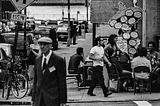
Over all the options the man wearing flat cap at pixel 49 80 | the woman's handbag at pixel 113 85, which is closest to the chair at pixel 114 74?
the woman's handbag at pixel 113 85

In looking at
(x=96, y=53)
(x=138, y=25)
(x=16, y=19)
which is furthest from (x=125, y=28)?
(x=16, y=19)

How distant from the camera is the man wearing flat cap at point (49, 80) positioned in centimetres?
900

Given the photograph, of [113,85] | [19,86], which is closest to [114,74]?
[113,85]

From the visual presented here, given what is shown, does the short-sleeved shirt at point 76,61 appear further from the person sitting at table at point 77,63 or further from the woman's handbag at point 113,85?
the woman's handbag at point 113,85

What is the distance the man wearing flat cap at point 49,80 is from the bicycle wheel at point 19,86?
23.7 ft

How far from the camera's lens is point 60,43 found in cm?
4900

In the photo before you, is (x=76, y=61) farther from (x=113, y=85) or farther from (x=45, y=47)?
(x=45, y=47)

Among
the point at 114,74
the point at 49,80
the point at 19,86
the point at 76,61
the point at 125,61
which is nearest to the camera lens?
the point at 49,80

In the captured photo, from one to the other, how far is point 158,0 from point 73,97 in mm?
5887

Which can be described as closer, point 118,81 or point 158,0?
point 118,81

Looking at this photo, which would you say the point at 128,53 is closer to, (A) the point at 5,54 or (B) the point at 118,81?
(B) the point at 118,81

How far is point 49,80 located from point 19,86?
7.57m

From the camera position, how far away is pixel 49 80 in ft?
29.9

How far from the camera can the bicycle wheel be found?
16.3 m
